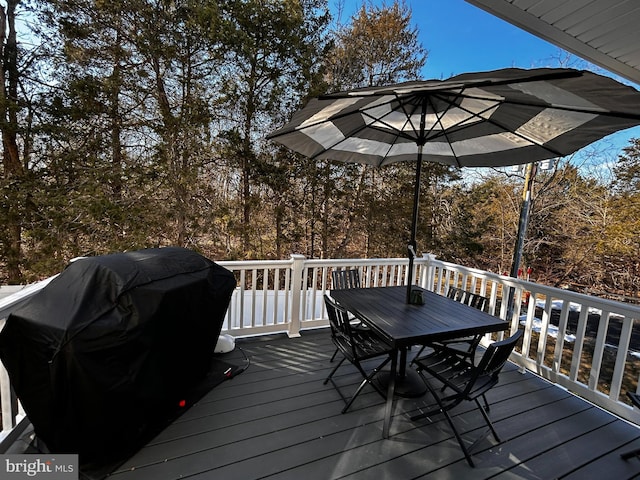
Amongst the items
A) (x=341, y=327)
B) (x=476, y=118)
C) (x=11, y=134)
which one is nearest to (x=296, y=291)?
(x=341, y=327)

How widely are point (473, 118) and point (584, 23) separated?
89 cm

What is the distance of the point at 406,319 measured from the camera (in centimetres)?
243

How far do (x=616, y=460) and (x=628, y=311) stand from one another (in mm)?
1058

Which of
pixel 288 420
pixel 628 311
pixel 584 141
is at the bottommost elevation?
pixel 288 420

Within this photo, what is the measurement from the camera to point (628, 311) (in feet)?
7.54

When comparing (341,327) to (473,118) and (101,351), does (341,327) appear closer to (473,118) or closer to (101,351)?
(101,351)

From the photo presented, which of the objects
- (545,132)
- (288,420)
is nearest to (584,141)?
(545,132)

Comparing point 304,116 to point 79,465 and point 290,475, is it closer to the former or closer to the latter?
point 290,475

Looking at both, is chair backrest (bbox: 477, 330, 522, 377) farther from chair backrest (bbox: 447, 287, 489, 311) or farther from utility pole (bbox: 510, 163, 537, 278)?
utility pole (bbox: 510, 163, 537, 278)

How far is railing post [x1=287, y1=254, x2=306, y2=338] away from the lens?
374cm

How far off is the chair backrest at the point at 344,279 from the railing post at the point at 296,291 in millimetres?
433

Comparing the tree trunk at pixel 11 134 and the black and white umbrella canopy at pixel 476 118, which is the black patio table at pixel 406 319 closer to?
the black and white umbrella canopy at pixel 476 118

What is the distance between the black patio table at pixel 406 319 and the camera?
2.16 metres

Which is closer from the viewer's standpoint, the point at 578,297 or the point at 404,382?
the point at 578,297
